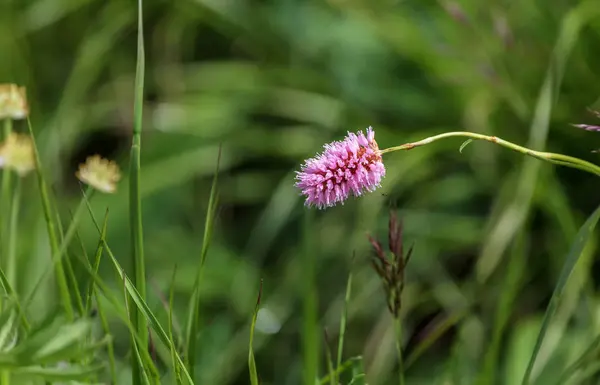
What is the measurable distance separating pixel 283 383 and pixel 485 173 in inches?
A: 22.3

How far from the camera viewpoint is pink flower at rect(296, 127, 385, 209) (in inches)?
24.2

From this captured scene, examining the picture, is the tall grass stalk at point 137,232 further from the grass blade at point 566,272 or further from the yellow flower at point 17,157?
the grass blade at point 566,272

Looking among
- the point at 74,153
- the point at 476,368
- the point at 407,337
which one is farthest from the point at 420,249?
the point at 74,153

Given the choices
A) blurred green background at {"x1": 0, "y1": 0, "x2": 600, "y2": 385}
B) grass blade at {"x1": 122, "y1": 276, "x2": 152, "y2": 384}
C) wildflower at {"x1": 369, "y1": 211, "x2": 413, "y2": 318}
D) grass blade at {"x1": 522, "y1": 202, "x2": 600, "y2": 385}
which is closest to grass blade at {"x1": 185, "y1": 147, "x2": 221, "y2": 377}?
grass blade at {"x1": 122, "y1": 276, "x2": 152, "y2": 384}

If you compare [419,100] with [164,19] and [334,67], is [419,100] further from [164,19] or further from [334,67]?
[164,19]

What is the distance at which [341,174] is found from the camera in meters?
0.62

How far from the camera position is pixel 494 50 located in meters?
1.56

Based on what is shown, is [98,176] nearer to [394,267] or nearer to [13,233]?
[13,233]

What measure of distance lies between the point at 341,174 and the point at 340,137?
1.11 metres

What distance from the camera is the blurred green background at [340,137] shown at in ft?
4.72

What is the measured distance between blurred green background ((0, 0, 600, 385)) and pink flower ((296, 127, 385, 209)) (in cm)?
60

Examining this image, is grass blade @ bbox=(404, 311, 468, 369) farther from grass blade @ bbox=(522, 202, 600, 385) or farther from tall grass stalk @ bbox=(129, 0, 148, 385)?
tall grass stalk @ bbox=(129, 0, 148, 385)

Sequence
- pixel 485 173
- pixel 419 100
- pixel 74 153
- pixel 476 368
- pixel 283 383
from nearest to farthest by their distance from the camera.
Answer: pixel 476 368
pixel 283 383
pixel 485 173
pixel 419 100
pixel 74 153

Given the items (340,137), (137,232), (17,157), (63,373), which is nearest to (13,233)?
(17,157)
